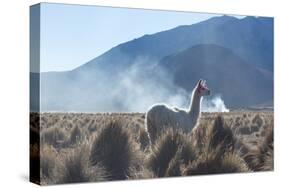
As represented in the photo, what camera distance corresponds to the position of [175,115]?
1468cm

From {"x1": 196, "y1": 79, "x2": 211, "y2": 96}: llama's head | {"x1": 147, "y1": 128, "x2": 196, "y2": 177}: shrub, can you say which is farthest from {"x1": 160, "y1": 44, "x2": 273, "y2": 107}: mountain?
{"x1": 147, "y1": 128, "x2": 196, "y2": 177}: shrub

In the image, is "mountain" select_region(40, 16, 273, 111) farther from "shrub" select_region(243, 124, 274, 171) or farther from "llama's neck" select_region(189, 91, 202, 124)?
"shrub" select_region(243, 124, 274, 171)

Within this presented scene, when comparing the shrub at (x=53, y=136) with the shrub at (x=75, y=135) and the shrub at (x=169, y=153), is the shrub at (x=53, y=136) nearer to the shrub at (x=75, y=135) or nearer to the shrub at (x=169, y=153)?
the shrub at (x=75, y=135)

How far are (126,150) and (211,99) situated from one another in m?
2.22

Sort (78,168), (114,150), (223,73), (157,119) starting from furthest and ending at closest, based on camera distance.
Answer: (223,73) < (157,119) < (114,150) < (78,168)

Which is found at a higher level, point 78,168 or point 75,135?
point 75,135

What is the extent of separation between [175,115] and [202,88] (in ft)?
2.80

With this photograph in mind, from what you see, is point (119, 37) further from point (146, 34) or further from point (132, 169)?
point (132, 169)

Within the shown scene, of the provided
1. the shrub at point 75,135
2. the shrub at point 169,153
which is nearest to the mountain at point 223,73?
the shrub at point 169,153

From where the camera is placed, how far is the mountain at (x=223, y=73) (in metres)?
14.8

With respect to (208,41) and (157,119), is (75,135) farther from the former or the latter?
(208,41)

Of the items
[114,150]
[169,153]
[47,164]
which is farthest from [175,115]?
[47,164]

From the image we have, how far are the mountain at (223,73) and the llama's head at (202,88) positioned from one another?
0.10m

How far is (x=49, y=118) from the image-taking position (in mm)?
13430
